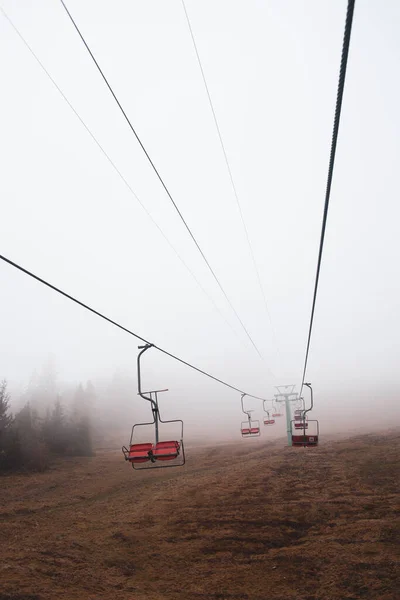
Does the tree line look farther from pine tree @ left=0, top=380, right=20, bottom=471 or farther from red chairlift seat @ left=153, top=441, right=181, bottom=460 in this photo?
red chairlift seat @ left=153, top=441, right=181, bottom=460

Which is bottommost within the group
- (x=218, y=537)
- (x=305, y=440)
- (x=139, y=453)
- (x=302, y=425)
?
(x=218, y=537)

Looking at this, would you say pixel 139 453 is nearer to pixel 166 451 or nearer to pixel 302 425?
pixel 166 451

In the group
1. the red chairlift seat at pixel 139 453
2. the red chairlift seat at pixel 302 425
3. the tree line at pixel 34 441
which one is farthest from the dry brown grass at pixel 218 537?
the tree line at pixel 34 441

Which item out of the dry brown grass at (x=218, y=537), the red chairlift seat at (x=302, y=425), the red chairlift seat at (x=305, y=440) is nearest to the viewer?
the dry brown grass at (x=218, y=537)

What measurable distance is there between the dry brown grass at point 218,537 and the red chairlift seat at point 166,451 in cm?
390

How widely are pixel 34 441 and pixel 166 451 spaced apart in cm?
3396

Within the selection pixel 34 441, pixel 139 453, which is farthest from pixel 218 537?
pixel 34 441

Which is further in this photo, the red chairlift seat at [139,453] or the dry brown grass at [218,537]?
the red chairlift seat at [139,453]

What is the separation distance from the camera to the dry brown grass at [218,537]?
11.0m

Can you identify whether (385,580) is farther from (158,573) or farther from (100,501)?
(100,501)

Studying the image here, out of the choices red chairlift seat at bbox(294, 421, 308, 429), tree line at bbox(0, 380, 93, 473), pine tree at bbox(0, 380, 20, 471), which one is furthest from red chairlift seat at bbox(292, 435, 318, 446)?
pine tree at bbox(0, 380, 20, 471)

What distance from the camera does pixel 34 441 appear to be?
39719 mm

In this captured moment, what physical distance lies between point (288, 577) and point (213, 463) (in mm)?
20897

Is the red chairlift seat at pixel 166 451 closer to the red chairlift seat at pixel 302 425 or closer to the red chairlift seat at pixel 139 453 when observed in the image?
the red chairlift seat at pixel 139 453
